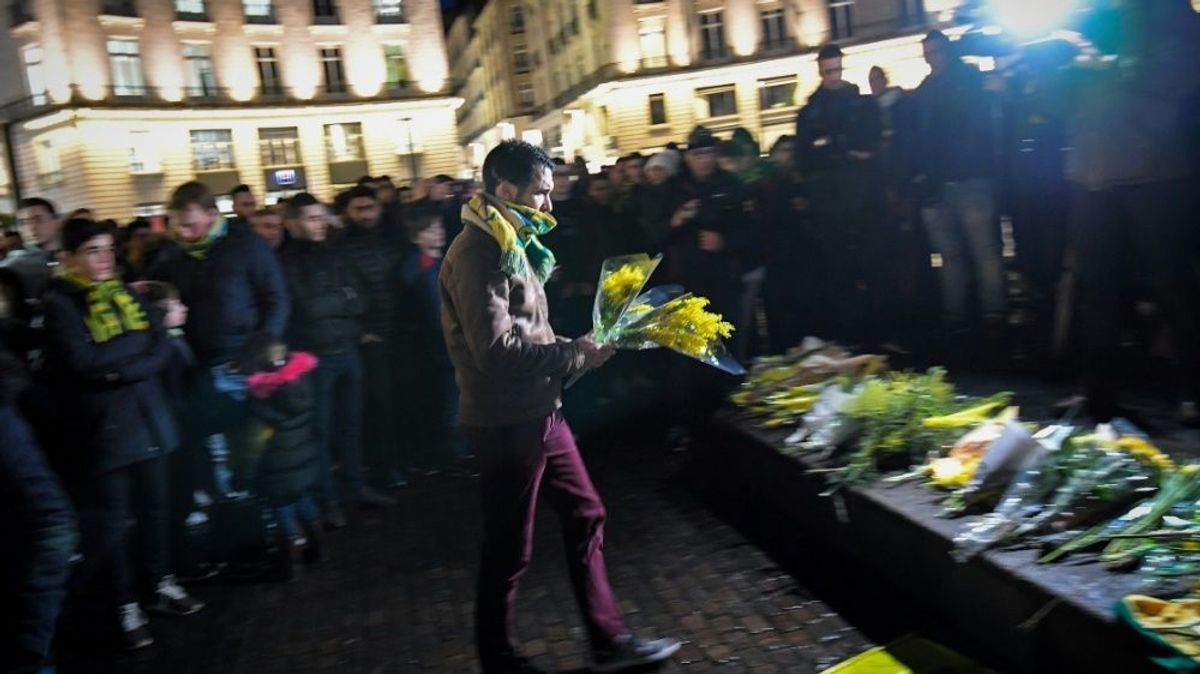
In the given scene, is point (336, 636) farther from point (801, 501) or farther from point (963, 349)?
point (963, 349)

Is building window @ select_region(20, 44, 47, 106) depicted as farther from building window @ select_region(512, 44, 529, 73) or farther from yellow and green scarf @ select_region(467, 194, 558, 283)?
yellow and green scarf @ select_region(467, 194, 558, 283)

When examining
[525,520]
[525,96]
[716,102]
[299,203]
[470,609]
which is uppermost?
[525,96]

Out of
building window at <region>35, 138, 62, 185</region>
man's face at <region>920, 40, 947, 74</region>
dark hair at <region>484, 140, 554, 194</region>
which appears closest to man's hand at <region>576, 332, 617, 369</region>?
dark hair at <region>484, 140, 554, 194</region>

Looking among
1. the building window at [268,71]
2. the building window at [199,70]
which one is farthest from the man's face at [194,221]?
the building window at [268,71]

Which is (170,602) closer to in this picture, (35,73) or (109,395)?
(109,395)

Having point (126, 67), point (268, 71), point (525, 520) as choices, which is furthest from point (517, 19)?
point (525, 520)

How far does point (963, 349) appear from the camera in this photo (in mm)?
7246

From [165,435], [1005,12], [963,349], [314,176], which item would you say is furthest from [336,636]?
[314,176]

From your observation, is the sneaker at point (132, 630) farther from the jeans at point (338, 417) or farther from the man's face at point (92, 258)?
the man's face at point (92, 258)

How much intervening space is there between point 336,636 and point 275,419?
1515 mm

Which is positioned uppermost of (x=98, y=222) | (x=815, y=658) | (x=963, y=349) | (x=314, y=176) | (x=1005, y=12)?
(x=314, y=176)

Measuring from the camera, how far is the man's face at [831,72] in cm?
745

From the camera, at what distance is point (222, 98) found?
5225 cm

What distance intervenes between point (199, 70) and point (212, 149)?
15.8ft
